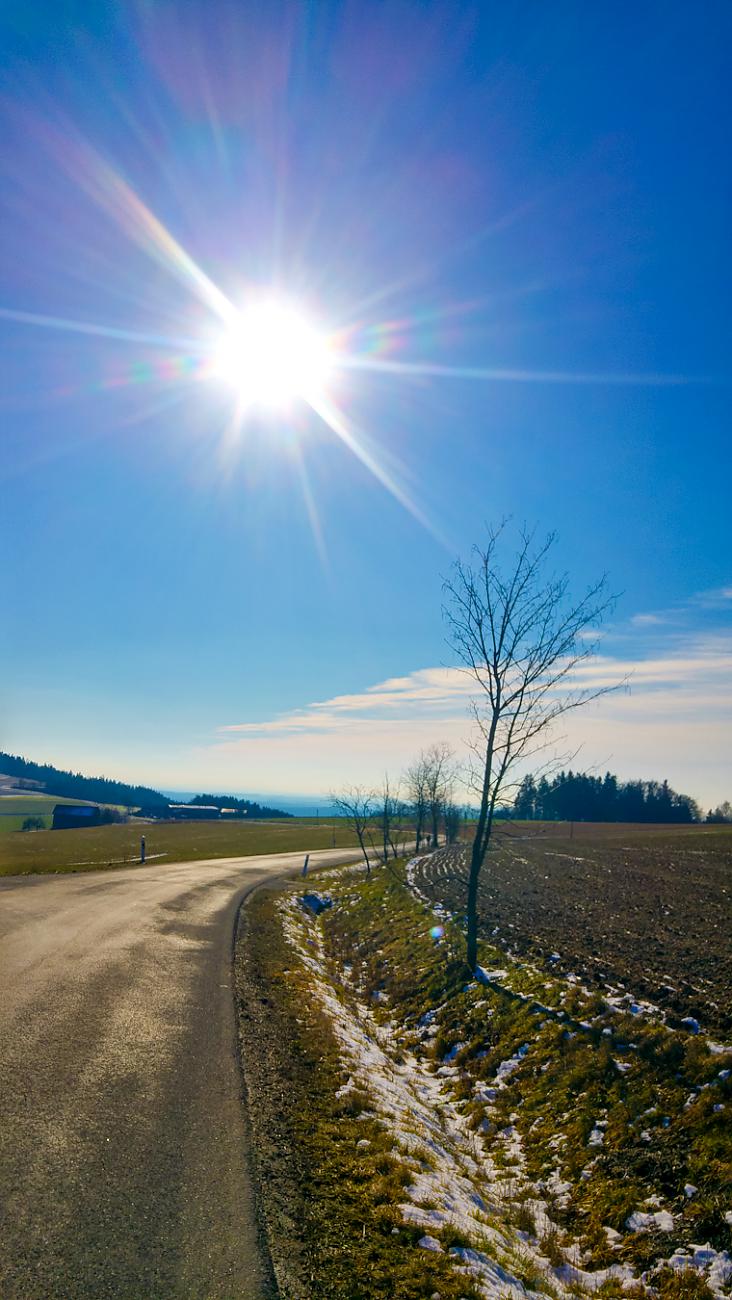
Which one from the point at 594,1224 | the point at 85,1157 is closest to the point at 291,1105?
the point at 85,1157

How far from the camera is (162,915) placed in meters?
21.1

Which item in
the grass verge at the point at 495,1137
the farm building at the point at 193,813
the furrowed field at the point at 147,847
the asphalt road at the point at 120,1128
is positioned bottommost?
the farm building at the point at 193,813

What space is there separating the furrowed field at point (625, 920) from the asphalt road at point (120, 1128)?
9064 mm

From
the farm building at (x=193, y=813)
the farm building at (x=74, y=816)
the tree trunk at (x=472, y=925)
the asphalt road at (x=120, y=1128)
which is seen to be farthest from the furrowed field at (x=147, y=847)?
the farm building at (x=193, y=813)

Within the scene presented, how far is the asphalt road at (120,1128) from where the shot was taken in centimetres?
507

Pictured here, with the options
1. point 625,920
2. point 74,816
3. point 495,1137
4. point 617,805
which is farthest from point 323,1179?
point 617,805

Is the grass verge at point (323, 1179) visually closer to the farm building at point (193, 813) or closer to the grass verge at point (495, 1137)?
the grass verge at point (495, 1137)

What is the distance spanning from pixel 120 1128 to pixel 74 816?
132595mm

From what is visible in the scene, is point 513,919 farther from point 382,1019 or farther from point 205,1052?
point 205,1052

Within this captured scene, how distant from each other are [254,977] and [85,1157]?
9.29m

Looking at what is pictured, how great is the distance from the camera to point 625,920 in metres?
21.7

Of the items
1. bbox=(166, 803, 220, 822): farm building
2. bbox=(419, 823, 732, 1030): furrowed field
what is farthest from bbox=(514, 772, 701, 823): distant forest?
bbox=(419, 823, 732, 1030): furrowed field

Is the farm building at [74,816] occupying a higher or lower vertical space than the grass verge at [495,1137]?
lower

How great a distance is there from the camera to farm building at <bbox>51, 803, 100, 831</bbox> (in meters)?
123
